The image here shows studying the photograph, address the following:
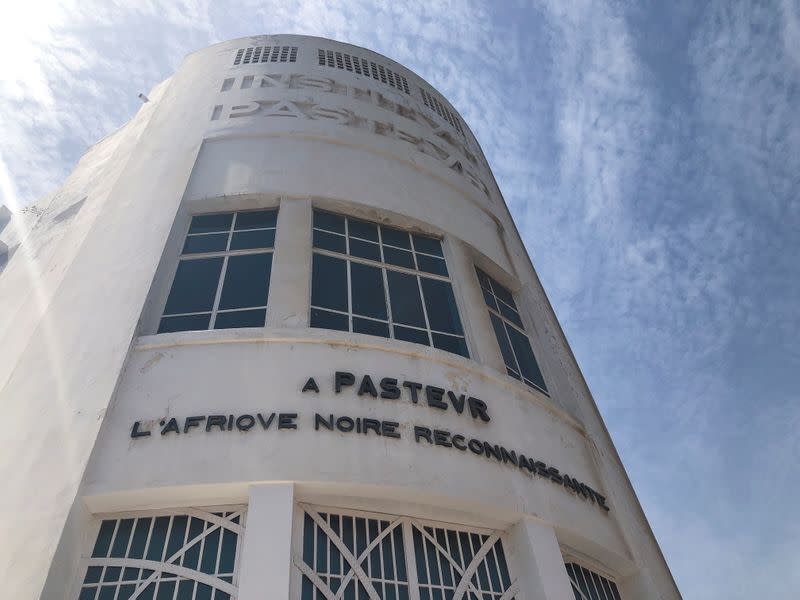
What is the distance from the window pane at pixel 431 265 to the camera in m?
9.69

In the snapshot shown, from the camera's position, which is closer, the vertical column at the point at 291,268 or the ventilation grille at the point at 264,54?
the vertical column at the point at 291,268

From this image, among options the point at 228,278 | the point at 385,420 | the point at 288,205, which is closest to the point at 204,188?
the point at 288,205

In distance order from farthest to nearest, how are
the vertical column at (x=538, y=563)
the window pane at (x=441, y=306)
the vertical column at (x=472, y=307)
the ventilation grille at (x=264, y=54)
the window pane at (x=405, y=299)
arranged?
the ventilation grille at (x=264, y=54), the window pane at (x=441, y=306), the window pane at (x=405, y=299), the vertical column at (x=472, y=307), the vertical column at (x=538, y=563)

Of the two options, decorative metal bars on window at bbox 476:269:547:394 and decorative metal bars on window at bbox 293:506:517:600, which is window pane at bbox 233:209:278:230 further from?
decorative metal bars on window at bbox 293:506:517:600

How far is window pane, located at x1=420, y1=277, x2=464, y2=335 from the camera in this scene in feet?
29.1

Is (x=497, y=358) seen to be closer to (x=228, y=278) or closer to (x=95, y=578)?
(x=228, y=278)

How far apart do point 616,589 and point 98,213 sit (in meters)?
8.76

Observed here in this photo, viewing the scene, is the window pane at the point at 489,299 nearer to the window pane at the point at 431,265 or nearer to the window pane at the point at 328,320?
the window pane at the point at 431,265

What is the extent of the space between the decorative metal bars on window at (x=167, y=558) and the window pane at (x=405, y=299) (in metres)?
3.45

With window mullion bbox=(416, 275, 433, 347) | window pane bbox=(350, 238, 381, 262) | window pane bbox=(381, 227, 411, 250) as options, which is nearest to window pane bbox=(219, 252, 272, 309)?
window pane bbox=(350, 238, 381, 262)

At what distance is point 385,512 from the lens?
259 inches

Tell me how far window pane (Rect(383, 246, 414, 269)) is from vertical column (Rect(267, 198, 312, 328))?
120 centimetres

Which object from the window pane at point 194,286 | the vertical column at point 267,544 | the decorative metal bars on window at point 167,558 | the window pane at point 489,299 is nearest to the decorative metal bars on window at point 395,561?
the vertical column at point 267,544

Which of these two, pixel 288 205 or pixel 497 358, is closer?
pixel 497 358
